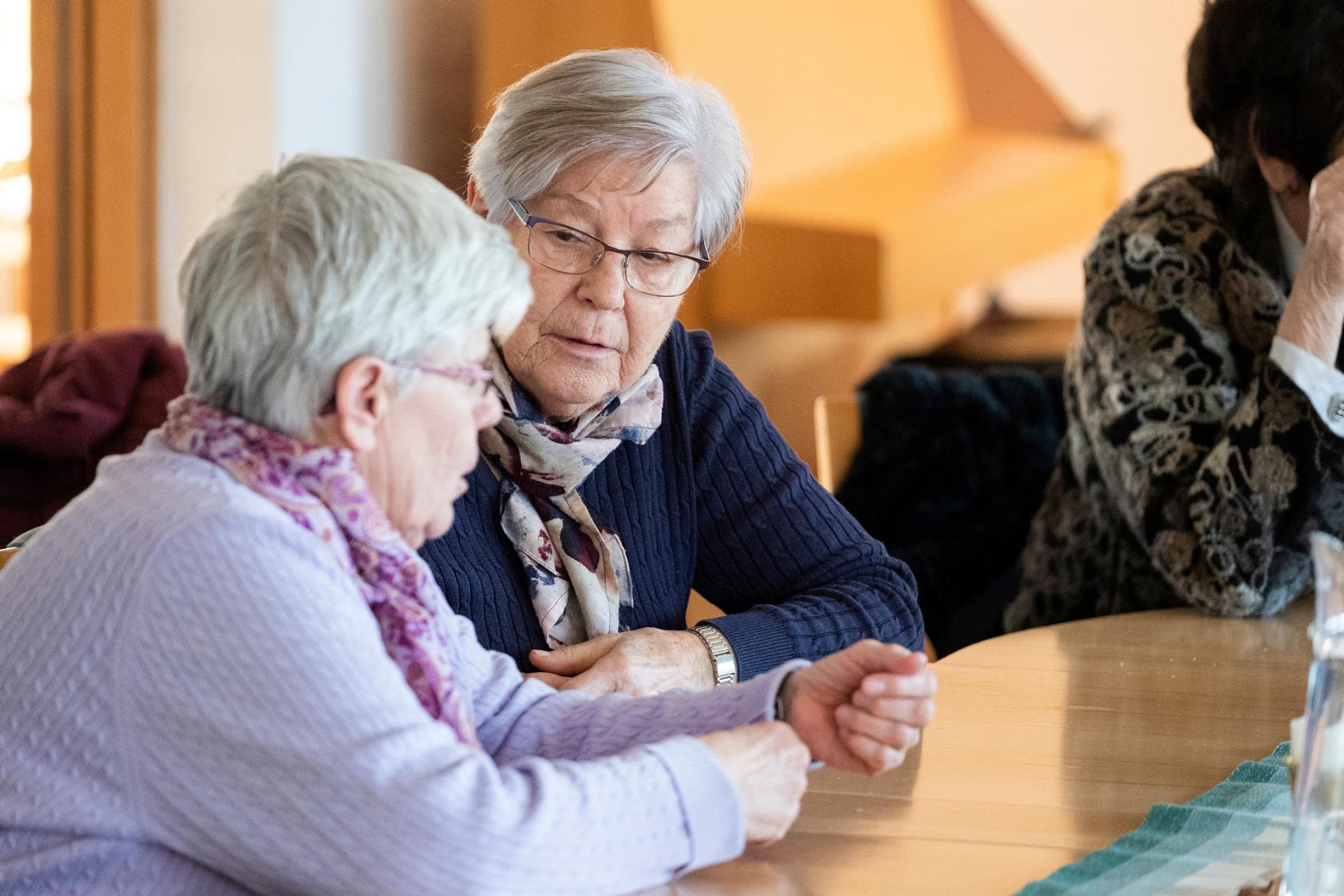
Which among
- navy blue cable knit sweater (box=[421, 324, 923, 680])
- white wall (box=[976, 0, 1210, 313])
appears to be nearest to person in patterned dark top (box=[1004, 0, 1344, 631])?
navy blue cable knit sweater (box=[421, 324, 923, 680])

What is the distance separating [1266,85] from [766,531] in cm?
90

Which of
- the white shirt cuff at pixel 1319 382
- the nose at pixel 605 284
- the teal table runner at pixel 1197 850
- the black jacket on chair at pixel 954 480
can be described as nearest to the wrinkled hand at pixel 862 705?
the teal table runner at pixel 1197 850

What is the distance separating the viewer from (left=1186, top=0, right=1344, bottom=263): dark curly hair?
1771 mm

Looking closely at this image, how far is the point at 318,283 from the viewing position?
816mm

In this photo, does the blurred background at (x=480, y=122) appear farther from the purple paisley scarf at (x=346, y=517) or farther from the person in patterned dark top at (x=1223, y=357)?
the purple paisley scarf at (x=346, y=517)

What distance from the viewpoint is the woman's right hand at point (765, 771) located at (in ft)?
2.89

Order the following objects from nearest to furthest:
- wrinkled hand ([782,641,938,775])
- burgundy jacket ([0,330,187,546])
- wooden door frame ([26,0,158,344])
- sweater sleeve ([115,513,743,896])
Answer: sweater sleeve ([115,513,743,896]) < wrinkled hand ([782,641,938,775]) < burgundy jacket ([0,330,187,546]) < wooden door frame ([26,0,158,344])

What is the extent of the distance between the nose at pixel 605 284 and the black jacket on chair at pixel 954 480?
2.53 ft

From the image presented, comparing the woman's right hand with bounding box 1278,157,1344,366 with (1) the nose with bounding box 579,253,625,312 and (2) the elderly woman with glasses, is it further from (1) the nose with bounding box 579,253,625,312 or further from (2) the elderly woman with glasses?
(1) the nose with bounding box 579,253,625,312

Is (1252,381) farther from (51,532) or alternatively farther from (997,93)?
(997,93)

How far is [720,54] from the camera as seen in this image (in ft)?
11.2

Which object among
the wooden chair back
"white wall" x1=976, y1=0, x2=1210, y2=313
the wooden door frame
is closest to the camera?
the wooden chair back

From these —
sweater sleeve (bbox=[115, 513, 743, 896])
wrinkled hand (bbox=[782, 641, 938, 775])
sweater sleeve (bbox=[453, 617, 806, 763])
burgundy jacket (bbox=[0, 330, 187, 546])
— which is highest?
sweater sleeve (bbox=[115, 513, 743, 896])

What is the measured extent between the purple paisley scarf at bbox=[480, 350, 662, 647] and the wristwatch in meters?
0.09
